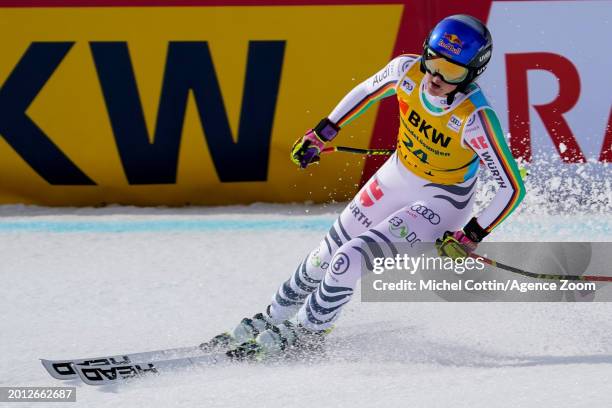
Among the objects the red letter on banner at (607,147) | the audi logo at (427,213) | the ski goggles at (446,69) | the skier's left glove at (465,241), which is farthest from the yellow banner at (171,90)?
the skier's left glove at (465,241)

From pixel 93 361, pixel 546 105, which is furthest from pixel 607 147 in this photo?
pixel 93 361

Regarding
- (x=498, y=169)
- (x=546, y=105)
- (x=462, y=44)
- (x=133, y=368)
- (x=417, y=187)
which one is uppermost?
(x=462, y=44)

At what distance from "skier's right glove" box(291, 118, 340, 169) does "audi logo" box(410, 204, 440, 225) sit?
0.65m

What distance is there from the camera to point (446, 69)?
450 centimetres

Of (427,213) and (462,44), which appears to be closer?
(462,44)

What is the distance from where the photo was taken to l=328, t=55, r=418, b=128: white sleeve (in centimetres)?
495

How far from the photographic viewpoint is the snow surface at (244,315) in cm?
413

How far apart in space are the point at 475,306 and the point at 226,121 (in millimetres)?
2585

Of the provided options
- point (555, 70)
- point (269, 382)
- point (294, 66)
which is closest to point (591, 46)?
point (555, 70)

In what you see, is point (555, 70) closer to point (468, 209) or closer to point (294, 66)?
point (294, 66)

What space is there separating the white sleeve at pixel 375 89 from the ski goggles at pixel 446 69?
37 cm

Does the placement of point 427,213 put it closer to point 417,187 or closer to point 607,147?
point 417,187

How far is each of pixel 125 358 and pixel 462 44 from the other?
2.10 metres

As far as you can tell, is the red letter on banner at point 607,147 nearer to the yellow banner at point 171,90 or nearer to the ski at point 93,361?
the yellow banner at point 171,90
